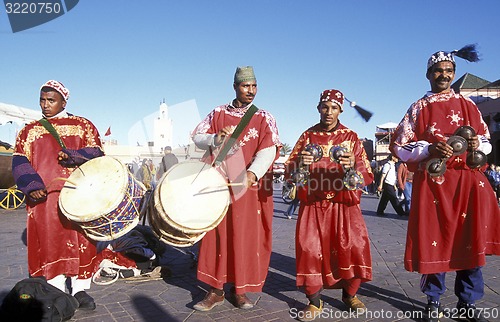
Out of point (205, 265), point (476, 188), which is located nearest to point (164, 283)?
point (205, 265)

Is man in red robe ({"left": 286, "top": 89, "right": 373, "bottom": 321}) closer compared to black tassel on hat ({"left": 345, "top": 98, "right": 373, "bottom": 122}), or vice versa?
man in red robe ({"left": 286, "top": 89, "right": 373, "bottom": 321})

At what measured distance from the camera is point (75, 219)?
10.2 feet

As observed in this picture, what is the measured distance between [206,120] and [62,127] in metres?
1.29

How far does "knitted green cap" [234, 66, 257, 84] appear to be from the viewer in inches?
146

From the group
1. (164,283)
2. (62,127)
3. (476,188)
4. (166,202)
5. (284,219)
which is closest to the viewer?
(166,202)

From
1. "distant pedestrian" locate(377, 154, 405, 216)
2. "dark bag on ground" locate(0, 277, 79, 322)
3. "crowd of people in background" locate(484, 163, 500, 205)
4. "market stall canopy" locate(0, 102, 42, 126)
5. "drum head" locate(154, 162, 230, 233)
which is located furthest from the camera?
"market stall canopy" locate(0, 102, 42, 126)

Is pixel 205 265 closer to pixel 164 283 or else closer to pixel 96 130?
pixel 164 283

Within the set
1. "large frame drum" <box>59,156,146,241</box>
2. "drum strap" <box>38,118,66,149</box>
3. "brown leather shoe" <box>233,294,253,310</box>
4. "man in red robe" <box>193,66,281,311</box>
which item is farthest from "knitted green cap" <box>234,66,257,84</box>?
"brown leather shoe" <box>233,294,253,310</box>

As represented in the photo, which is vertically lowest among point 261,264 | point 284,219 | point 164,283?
point 284,219

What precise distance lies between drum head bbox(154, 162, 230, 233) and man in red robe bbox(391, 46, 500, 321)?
1.57m

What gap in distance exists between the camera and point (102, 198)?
3107 mm

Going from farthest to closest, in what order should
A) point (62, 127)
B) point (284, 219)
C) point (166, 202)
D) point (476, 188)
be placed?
1. point (284, 219)
2. point (62, 127)
3. point (476, 188)
4. point (166, 202)

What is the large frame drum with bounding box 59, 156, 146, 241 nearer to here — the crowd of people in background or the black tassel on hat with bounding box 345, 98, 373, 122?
the black tassel on hat with bounding box 345, 98, 373, 122

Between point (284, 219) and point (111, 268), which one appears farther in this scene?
point (284, 219)
